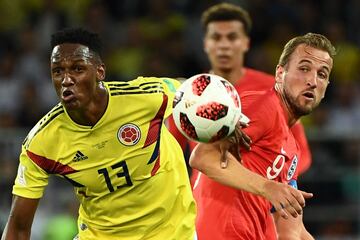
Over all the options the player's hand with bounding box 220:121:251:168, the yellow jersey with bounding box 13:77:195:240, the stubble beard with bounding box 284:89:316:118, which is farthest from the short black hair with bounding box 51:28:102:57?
the stubble beard with bounding box 284:89:316:118

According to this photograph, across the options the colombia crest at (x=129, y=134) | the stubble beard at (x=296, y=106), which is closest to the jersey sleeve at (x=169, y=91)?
the colombia crest at (x=129, y=134)

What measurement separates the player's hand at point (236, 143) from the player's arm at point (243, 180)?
0.5 inches

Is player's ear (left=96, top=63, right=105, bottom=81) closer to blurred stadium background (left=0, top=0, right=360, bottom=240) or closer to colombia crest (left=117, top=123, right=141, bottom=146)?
colombia crest (left=117, top=123, right=141, bottom=146)

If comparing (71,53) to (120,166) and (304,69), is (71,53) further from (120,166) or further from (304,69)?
(304,69)

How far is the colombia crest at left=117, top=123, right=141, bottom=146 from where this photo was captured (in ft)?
17.7

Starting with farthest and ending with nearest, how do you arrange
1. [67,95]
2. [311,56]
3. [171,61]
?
[171,61]
[311,56]
[67,95]

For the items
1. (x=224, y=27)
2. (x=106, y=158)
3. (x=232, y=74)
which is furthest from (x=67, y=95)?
(x=224, y=27)

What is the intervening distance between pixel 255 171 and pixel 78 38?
1.27 meters

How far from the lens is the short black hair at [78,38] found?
5.21m

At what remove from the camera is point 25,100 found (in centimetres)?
1076

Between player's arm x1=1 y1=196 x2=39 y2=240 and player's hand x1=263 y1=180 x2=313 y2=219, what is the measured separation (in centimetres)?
152

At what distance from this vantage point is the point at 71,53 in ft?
16.8

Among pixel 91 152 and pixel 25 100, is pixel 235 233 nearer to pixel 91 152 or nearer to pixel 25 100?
pixel 91 152

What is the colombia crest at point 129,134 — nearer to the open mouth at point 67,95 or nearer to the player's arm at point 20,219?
the open mouth at point 67,95
